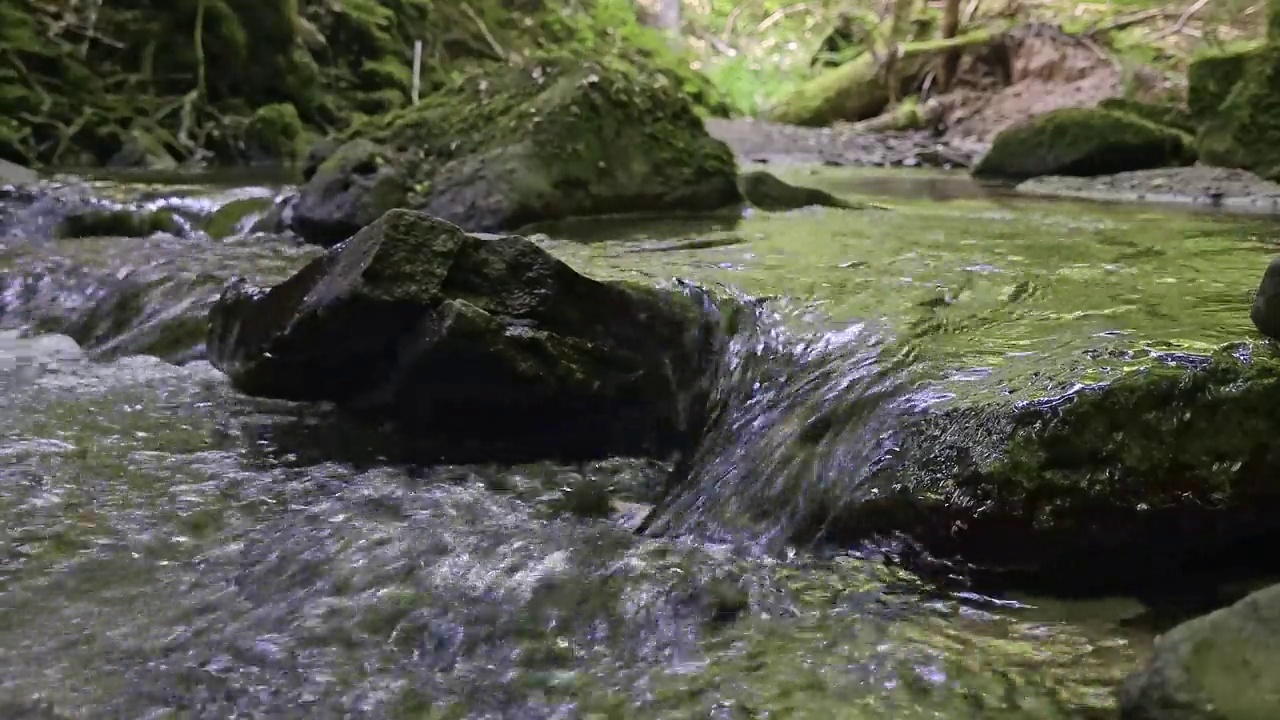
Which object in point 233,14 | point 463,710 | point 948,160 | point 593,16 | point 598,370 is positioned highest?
point 593,16

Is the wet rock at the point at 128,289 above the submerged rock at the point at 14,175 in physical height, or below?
below

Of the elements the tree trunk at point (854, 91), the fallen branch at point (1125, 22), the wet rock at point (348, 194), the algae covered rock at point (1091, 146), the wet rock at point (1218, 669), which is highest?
the fallen branch at point (1125, 22)

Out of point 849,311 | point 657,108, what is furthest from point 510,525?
point 657,108

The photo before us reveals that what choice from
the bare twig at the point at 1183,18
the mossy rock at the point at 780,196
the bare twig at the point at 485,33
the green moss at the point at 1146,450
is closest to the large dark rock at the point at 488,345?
the green moss at the point at 1146,450

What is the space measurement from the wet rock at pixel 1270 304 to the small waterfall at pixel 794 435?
68 centimetres

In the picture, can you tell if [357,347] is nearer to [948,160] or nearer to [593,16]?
[948,160]

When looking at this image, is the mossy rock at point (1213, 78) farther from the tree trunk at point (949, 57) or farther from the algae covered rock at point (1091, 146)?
the tree trunk at point (949, 57)

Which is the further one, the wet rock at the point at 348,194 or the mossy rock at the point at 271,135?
the mossy rock at the point at 271,135

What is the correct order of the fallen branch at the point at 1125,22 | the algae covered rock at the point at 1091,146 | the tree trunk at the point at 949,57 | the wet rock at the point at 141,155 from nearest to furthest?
the algae covered rock at the point at 1091,146 < the wet rock at the point at 141,155 < the fallen branch at the point at 1125,22 < the tree trunk at the point at 949,57

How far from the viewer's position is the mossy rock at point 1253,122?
23.1 ft

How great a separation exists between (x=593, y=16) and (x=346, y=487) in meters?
17.0

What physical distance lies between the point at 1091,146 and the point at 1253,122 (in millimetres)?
1291

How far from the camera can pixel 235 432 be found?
9.32 feet

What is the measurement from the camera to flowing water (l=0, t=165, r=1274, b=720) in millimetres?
1542
